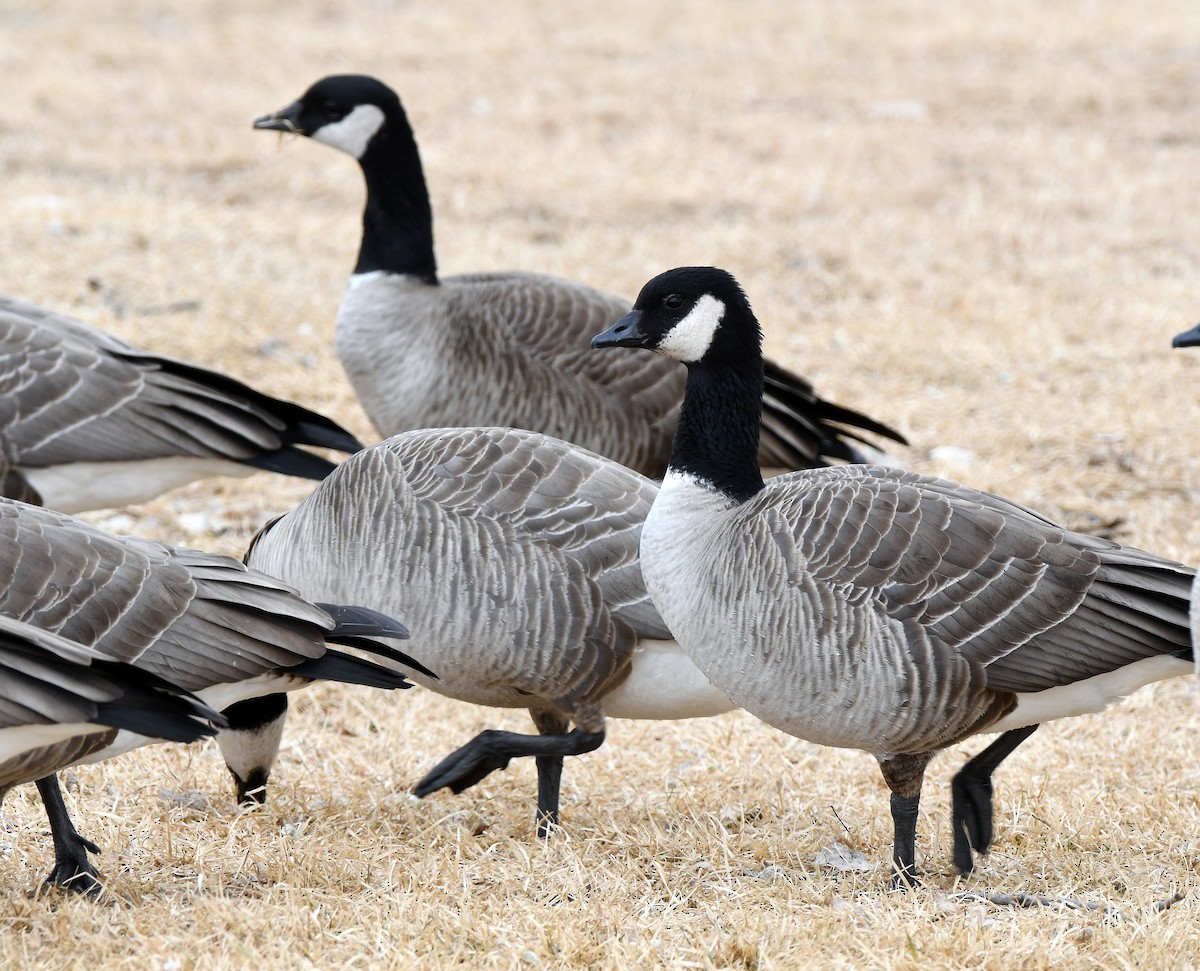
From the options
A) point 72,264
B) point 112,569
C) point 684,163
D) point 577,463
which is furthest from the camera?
point 684,163

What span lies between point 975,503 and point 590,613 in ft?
3.45

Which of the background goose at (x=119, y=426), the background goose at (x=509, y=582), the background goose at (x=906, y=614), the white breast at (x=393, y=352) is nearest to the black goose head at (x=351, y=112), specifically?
the white breast at (x=393, y=352)

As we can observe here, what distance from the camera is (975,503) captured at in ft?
12.5

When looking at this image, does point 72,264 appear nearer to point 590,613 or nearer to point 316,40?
point 590,613

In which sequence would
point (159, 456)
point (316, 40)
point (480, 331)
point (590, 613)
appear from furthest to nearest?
1. point (316, 40)
2. point (480, 331)
3. point (159, 456)
4. point (590, 613)

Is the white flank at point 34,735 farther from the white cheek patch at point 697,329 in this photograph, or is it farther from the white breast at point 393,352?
the white breast at point 393,352

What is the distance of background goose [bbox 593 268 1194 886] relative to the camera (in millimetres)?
3605

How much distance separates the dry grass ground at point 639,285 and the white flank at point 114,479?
1.65 ft

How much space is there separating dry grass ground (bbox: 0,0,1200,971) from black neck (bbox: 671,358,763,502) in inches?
36.8

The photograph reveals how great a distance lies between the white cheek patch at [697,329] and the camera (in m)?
4.00

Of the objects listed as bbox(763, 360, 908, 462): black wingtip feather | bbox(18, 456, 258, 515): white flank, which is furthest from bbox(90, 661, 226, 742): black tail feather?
bbox(763, 360, 908, 462): black wingtip feather

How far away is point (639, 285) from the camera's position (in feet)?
29.6

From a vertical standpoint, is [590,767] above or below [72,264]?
below

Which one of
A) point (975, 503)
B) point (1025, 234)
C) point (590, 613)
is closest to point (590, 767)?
point (590, 613)
